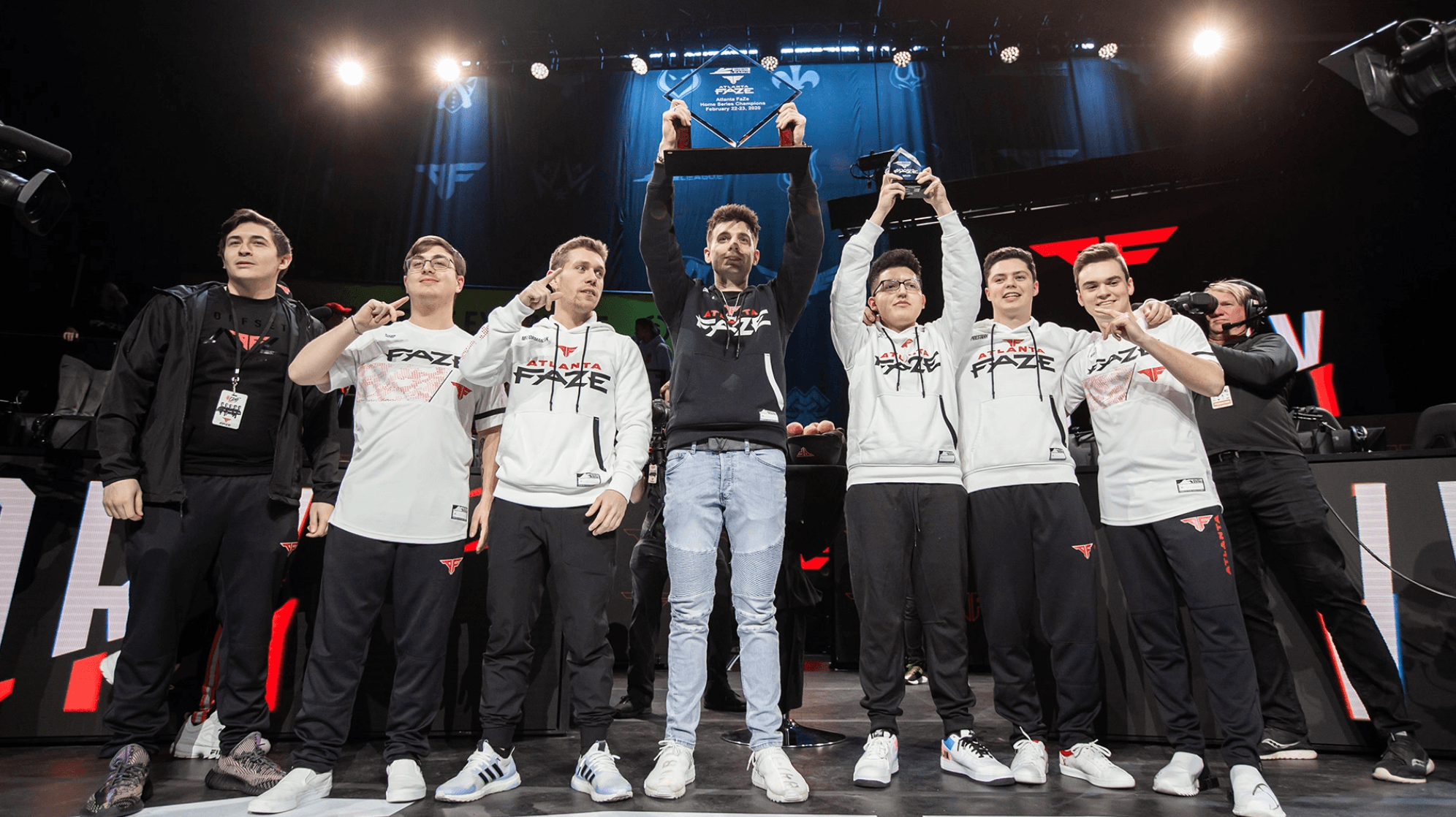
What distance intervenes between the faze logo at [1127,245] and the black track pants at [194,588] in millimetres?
7342

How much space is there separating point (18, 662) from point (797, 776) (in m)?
2.99

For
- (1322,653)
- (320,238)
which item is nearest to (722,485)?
(1322,653)

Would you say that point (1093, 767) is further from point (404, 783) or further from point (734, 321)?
point (404, 783)

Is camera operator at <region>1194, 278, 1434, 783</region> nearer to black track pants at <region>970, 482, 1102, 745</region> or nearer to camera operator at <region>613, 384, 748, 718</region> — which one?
black track pants at <region>970, 482, 1102, 745</region>

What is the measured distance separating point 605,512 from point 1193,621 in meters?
1.95

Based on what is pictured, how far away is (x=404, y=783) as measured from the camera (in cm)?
214

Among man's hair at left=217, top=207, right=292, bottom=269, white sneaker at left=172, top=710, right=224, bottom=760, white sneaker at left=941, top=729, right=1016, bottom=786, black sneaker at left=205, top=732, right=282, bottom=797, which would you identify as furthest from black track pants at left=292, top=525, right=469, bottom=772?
white sneaker at left=941, top=729, right=1016, bottom=786

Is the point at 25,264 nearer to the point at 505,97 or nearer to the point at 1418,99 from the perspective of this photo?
the point at 505,97

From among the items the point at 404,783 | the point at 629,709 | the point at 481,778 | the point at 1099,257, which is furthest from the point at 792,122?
the point at 629,709

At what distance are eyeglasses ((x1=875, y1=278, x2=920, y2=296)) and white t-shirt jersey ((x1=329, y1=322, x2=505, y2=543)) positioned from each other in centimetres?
154

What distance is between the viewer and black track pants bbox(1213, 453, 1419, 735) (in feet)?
8.44

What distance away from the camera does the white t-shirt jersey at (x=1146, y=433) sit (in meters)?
2.44

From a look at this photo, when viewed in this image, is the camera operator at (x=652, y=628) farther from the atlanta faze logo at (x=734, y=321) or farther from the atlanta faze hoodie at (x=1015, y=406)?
the atlanta faze hoodie at (x=1015, y=406)

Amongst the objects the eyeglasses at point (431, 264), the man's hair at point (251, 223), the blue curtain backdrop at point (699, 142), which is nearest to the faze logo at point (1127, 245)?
the blue curtain backdrop at point (699, 142)
